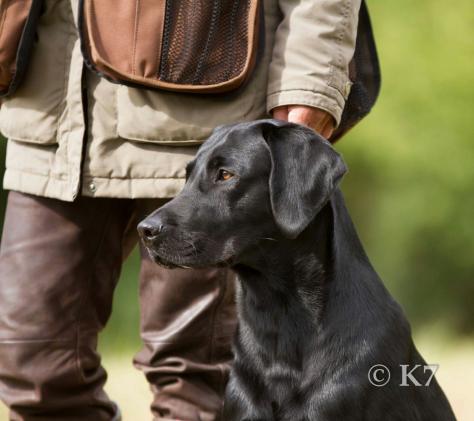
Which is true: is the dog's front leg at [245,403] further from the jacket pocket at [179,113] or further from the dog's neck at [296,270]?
the jacket pocket at [179,113]

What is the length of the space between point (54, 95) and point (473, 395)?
2.66m

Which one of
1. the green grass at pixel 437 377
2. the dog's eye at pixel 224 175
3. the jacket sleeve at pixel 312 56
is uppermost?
the jacket sleeve at pixel 312 56

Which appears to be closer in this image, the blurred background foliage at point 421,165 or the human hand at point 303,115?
the human hand at point 303,115

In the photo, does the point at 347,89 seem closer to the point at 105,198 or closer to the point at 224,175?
the point at 224,175

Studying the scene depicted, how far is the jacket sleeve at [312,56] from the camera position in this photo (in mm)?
2938

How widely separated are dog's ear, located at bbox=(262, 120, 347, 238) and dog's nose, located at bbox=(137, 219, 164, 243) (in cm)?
28

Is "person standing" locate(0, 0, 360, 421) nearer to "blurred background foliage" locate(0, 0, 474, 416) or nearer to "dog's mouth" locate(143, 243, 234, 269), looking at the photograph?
"dog's mouth" locate(143, 243, 234, 269)

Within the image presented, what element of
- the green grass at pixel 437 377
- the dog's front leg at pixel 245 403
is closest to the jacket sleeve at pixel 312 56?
the dog's front leg at pixel 245 403

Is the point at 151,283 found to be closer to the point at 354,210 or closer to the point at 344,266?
the point at 344,266

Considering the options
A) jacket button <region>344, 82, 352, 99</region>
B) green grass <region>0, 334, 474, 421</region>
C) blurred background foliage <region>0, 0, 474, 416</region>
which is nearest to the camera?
jacket button <region>344, 82, 352, 99</region>

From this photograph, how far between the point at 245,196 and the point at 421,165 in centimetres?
391

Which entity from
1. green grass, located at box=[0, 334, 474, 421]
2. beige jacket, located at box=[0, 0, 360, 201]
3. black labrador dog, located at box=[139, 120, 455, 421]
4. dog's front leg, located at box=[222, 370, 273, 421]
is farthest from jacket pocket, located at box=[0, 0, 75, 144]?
green grass, located at box=[0, 334, 474, 421]

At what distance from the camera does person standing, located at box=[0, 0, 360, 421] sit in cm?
298

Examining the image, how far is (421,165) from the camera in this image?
6.53 meters
